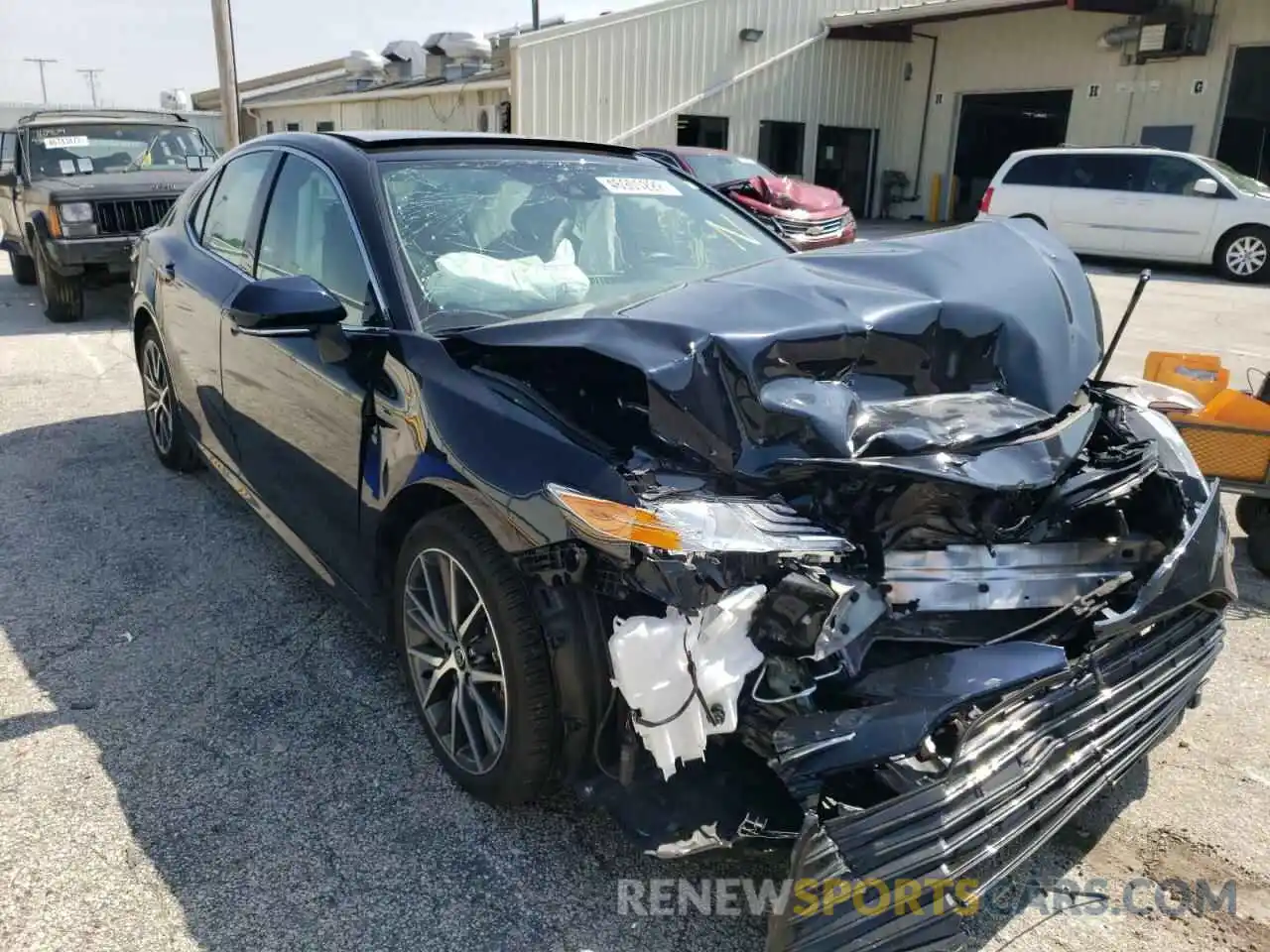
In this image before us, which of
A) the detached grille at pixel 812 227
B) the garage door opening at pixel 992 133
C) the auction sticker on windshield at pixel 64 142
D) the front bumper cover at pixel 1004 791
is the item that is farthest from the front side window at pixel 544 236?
the garage door opening at pixel 992 133

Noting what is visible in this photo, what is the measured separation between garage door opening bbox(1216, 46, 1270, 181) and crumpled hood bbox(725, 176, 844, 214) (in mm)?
9703

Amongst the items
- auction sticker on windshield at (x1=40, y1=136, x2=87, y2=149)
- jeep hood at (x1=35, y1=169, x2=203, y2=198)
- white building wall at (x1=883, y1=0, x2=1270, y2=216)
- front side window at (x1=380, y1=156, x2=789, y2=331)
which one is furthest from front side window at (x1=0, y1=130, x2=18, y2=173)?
white building wall at (x1=883, y1=0, x2=1270, y2=216)

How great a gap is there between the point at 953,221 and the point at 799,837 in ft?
74.6

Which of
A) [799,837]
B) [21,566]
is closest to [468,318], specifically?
[799,837]

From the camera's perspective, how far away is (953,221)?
2239cm

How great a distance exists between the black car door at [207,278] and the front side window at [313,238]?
0.58ft

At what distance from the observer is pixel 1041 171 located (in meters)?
14.6

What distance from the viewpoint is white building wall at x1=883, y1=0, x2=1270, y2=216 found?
1711 centimetres

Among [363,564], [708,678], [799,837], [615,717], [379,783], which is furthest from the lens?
[363,564]

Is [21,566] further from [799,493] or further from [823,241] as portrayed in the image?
[823,241]

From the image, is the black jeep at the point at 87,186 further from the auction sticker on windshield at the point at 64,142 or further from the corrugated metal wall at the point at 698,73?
the corrugated metal wall at the point at 698,73

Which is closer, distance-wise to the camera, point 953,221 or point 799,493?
point 799,493

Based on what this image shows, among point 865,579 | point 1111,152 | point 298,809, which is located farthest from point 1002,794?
point 1111,152

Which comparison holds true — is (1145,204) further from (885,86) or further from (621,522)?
(621,522)
